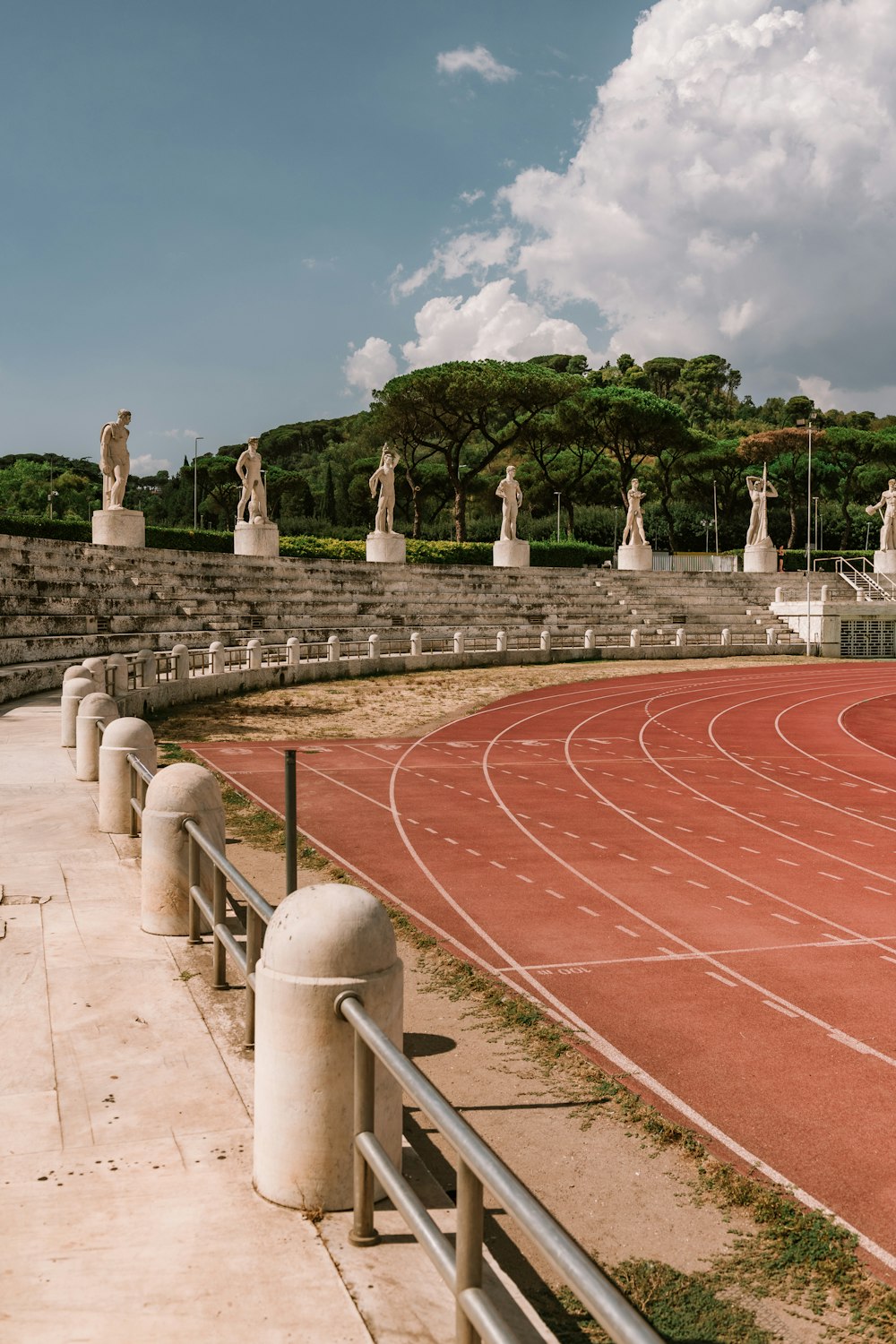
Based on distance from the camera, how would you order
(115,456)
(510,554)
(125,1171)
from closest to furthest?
1. (125,1171)
2. (115,456)
3. (510,554)

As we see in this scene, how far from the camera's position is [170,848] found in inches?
286

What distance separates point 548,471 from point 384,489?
47.6 m

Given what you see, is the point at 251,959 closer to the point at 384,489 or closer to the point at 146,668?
the point at 146,668

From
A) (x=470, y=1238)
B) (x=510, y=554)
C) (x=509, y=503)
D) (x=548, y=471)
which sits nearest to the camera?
(x=470, y=1238)

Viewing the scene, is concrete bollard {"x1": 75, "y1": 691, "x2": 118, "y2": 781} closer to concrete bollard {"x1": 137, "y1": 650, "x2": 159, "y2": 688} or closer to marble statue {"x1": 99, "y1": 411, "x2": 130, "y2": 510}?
concrete bollard {"x1": 137, "y1": 650, "x2": 159, "y2": 688}

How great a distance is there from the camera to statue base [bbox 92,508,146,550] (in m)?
35.0

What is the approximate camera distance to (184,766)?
24.5 feet

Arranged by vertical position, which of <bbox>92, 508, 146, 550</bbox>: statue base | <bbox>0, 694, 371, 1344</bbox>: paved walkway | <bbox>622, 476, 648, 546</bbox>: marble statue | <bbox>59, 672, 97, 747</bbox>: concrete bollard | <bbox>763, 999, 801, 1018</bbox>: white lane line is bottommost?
<bbox>763, 999, 801, 1018</bbox>: white lane line

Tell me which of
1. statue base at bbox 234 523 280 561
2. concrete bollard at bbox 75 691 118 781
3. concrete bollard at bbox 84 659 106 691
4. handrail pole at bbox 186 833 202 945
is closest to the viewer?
handrail pole at bbox 186 833 202 945

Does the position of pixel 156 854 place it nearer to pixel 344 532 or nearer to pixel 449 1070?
pixel 449 1070

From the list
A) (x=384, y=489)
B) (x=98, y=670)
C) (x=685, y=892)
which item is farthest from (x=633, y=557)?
(x=685, y=892)

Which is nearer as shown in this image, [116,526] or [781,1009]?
[781,1009]

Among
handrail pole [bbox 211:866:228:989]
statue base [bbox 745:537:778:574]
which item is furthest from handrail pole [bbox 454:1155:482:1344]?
statue base [bbox 745:537:778:574]

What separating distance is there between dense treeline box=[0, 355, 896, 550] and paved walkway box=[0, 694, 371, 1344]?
56.9 m
